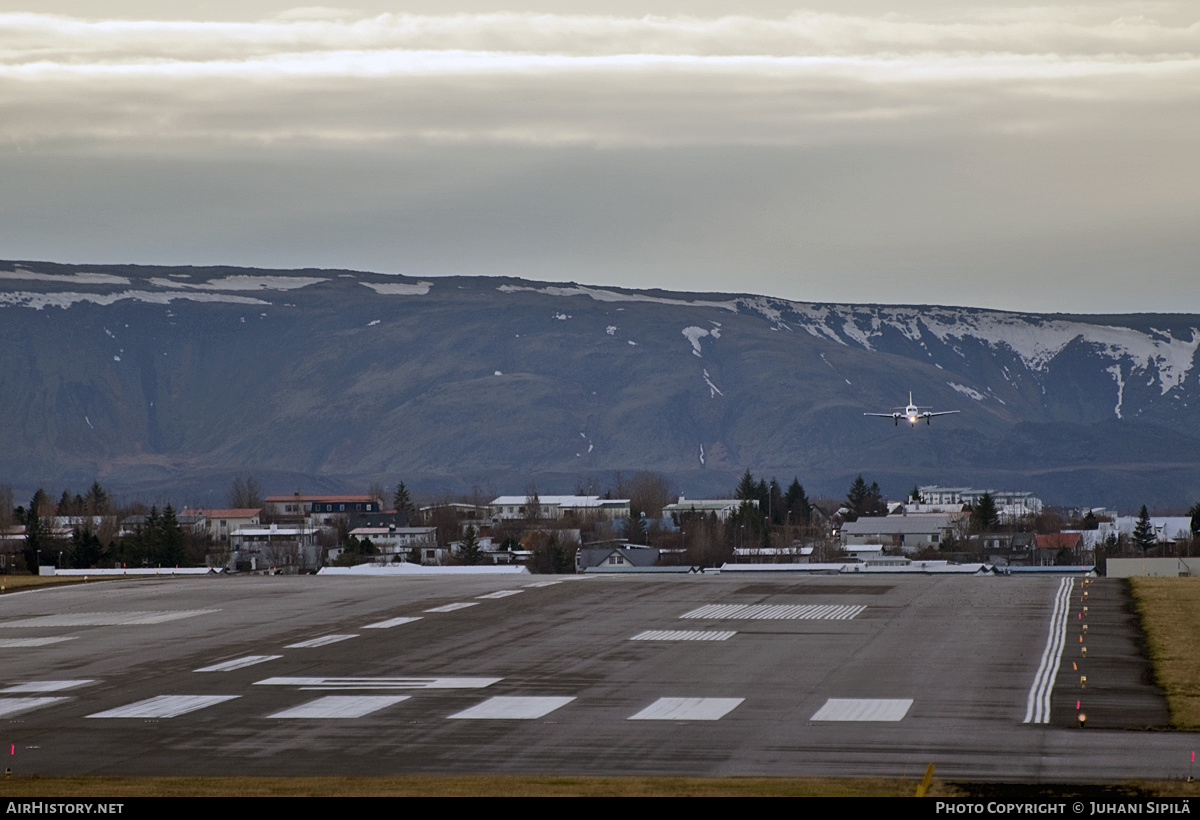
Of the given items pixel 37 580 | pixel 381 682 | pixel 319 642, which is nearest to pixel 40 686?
pixel 381 682

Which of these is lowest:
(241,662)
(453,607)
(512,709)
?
(512,709)

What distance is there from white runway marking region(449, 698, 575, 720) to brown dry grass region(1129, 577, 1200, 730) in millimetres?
14504

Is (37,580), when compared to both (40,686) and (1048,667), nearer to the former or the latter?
(40,686)

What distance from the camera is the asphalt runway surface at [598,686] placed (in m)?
32.8

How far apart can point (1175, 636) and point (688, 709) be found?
21.7 m

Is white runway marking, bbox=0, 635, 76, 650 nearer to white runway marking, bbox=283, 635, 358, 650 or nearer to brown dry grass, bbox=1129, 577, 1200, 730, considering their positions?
white runway marking, bbox=283, 635, 358, 650

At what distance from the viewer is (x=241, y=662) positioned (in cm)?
5078

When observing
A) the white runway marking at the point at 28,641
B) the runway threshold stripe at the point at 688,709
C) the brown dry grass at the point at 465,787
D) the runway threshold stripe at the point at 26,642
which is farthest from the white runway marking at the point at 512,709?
the white runway marking at the point at 28,641

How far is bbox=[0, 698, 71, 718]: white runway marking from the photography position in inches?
1622

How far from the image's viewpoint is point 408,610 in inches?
2697

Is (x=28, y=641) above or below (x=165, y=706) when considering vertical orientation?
above

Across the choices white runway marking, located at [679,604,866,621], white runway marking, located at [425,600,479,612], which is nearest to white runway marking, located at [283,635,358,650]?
white runway marking, located at [425,600,479,612]

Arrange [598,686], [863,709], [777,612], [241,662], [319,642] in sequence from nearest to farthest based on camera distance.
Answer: [863,709]
[598,686]
[241,662]
[319,642]
[777,612]
